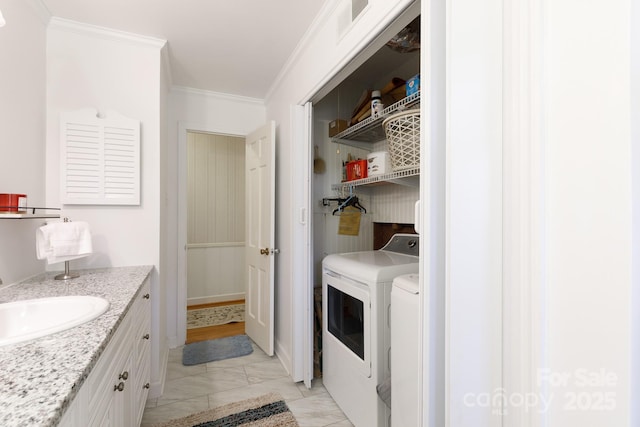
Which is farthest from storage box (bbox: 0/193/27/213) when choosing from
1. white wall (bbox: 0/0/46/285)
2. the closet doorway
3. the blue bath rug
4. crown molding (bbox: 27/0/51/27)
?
the closet doorway

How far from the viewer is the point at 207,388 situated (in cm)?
209

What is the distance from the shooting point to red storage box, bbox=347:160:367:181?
2.12 metres

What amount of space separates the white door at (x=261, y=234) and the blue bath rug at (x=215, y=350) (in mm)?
121

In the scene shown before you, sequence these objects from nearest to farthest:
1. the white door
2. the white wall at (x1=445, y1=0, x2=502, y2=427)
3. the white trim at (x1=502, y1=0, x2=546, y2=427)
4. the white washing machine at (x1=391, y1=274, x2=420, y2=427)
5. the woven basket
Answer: the white trim at (x1=502, y1=0, x2=546, y2=427) < the white wall at (x1=445, y1=0, x2=502, y2=427) < the white washing machine at (x1=391, y1=274, x2=420, y2=427) < the woven basket < the white door

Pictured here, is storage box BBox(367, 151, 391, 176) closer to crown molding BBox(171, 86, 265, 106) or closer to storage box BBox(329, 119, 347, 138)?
storage box BBox(329, 119, 347, 138)

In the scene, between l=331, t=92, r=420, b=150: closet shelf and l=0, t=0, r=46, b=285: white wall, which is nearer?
l=0, t=0, r=46, b=285: white wall

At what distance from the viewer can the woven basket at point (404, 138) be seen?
1459 mm

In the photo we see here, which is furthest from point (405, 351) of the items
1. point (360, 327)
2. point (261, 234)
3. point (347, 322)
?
point (261, 234)

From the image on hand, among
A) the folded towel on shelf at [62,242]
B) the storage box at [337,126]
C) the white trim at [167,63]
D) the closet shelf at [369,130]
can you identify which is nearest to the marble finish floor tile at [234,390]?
the folded towel on shelf at [62,242]

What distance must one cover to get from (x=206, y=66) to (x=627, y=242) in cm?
268

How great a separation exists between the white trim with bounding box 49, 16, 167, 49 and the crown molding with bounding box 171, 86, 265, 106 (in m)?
0.76

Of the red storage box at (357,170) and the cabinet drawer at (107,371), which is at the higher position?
the red storage box at (357,170)

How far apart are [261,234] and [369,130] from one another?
4.20 ft

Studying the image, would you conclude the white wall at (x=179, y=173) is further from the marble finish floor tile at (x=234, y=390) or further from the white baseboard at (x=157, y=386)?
the white baseboard at (x=157, y=386)
